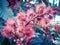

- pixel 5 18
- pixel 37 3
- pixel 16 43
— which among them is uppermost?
pixel 37 3

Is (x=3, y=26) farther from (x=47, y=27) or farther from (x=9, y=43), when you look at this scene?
(x=47, y=27)

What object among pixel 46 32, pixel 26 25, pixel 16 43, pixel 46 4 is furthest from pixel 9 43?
pixel 46 4

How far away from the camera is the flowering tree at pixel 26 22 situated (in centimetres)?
146

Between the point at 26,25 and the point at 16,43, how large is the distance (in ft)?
0.61

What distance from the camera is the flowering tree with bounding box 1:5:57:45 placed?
4.79 feet

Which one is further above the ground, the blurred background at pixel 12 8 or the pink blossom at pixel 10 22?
the blurred background at pixel 12 8

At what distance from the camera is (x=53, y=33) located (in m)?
1.48

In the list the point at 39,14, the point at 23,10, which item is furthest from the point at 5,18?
the point at 39,14

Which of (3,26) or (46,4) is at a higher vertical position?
(46,4)

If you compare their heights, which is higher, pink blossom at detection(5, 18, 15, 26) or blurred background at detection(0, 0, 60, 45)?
blurred background at detection(0, 0, 60, 45)

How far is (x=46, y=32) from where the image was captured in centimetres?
148

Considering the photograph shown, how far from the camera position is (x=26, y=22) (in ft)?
4.82

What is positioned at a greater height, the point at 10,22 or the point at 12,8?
the point at 12,8

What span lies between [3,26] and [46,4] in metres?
0.44
